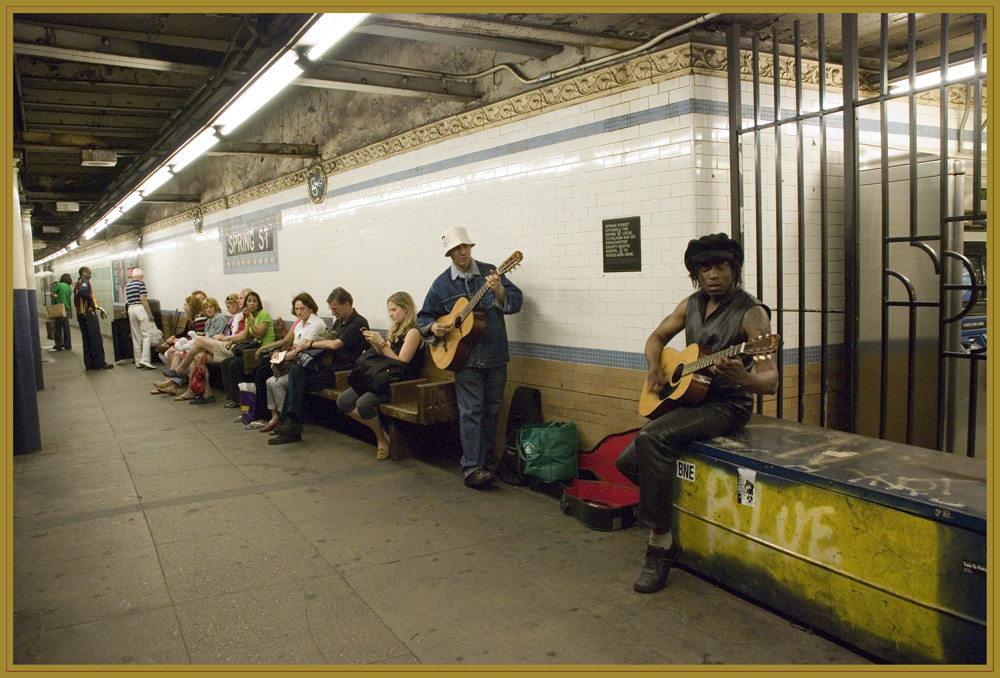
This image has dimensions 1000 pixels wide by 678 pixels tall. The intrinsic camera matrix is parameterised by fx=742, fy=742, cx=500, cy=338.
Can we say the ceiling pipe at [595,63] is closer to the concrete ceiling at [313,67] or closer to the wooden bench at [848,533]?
the concrete ceiling at [313,67]

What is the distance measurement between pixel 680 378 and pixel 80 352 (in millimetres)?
17682

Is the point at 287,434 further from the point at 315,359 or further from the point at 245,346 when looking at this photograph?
the point at 245,346

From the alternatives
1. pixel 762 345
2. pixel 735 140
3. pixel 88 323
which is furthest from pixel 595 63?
pixel 88 323

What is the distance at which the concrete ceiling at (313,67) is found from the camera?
15.9 ft

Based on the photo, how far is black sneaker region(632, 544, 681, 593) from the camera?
12.0ft

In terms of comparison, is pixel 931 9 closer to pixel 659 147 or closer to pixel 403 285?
pixel 659 147

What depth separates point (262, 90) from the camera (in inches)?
220

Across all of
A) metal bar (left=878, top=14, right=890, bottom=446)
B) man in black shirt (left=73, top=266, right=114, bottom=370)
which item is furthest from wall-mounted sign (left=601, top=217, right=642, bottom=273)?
man in black shirt (left=73, top=266, right=114, bottom=370)

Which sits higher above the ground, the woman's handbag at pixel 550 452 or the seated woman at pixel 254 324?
the seated woman at pixel 254 324

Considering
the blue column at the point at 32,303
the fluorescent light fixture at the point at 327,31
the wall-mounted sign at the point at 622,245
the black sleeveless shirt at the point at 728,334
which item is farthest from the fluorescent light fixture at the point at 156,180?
the black sleeveless shirt at the point at 728,334

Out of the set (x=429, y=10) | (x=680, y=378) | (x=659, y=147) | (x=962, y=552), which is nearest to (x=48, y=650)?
(x=680, y=378)

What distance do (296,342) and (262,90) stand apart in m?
2.95

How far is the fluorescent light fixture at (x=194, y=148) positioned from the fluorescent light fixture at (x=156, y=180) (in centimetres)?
30

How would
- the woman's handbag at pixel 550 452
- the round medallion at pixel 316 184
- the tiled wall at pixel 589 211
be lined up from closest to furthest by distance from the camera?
the tiled wall at pixel 589 211 < the woman's handbag at pixel 550 452 < the round medallion at pixel 316 184
